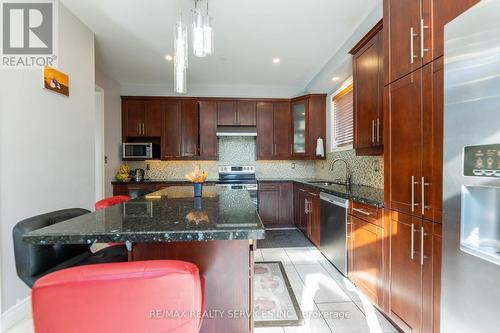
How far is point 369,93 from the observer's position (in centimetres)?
225

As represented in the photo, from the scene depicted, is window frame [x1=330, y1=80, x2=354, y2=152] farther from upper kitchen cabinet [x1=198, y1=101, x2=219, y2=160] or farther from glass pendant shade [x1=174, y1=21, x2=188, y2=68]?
glass pendant shade [x1=174, y1=21, x2=188, y2=68]

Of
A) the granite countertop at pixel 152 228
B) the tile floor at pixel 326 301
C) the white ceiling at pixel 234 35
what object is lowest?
the tile floor at pixel 326 301

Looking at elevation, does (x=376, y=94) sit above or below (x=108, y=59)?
below

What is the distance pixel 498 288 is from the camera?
0.92 m

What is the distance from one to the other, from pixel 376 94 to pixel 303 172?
286 centimetres

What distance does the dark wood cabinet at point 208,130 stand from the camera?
443 cm

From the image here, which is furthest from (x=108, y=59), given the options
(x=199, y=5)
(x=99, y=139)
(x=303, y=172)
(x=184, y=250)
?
(x=303, y=172)

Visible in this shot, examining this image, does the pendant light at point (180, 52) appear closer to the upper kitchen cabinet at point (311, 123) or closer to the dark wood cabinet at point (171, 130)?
the dark wood cabinet at point (171, 130)

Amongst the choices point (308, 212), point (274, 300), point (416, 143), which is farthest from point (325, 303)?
point (308, 212)

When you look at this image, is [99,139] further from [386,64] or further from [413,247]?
[413,247]

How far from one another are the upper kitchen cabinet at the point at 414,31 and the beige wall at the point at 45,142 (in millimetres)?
2896

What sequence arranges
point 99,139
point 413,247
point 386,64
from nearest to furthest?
point 413,247 → point 386,64 → point 99,139

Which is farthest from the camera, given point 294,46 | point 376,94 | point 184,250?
point 294,46

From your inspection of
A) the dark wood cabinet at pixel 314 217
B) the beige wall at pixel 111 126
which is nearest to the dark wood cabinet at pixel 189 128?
the beige wall at pixel 111 126
